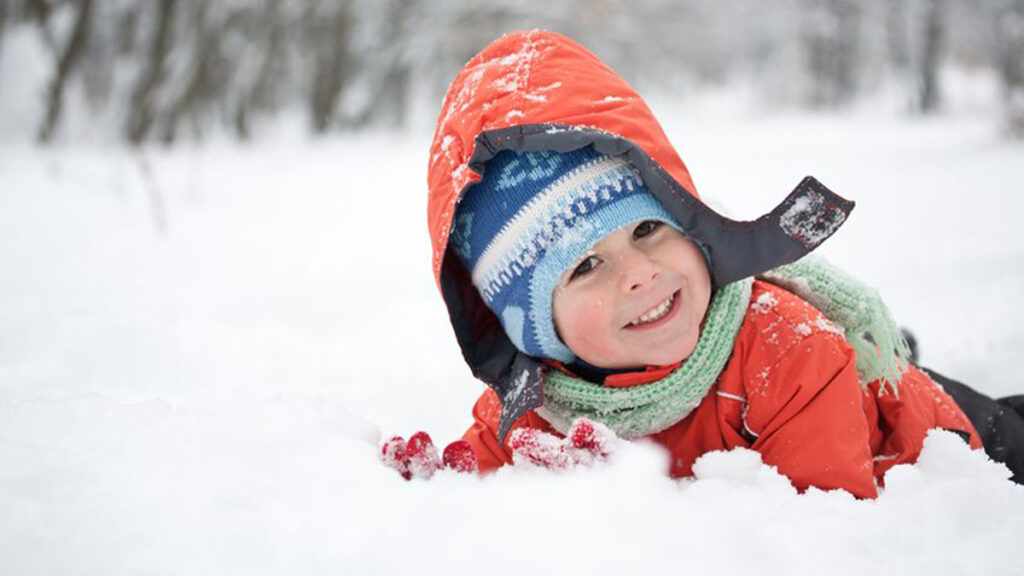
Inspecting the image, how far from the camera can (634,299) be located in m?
1.38

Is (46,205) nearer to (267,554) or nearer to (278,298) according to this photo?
(278,298)

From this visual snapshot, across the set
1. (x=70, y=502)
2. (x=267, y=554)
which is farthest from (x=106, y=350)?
(x=267, y=554)

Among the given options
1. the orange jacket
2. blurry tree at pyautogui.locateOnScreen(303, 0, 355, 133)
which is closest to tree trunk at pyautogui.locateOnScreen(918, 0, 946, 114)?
blurry tree at pyautogui.locateOnScreen(303, 0, 355, 133)

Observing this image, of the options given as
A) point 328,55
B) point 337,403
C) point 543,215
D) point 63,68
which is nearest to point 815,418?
point 543,215

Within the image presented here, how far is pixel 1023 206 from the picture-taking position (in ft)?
13.7

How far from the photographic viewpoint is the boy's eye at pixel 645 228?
4.80 feet

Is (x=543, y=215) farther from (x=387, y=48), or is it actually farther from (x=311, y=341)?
(x=387, y=48)

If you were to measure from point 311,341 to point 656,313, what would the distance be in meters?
1.68

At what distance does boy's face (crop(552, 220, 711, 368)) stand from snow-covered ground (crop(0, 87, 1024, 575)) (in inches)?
10.0

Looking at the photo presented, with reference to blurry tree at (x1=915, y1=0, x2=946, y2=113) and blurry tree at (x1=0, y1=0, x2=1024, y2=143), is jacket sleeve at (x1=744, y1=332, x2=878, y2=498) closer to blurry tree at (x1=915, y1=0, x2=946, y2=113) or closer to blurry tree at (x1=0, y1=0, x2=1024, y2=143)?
blurry tree at (x1=0, y1=0, x2=1024, y2=143)

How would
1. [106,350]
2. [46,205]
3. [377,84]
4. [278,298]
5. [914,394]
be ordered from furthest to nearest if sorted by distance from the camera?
[377,84]
[46,205]
[278,298]
[106,350]
[914,394]

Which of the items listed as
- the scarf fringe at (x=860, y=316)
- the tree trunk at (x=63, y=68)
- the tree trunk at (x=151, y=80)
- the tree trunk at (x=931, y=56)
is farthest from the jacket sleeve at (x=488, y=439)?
the tree trunk at (x=931, y=56)

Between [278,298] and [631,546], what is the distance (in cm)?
270

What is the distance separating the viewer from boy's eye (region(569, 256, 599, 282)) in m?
1.43
